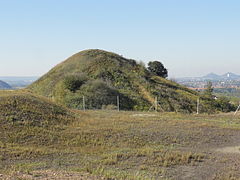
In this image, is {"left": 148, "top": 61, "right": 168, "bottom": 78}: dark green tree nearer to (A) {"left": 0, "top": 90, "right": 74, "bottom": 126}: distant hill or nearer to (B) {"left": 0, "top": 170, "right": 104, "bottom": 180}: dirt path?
(A) {"left": 0, "top": 90, "right": 74, "bottom": 126}: distant hill

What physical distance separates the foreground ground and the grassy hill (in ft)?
44.7

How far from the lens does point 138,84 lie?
119 ft

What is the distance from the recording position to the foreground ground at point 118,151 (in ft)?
26.9

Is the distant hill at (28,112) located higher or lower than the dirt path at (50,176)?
higher

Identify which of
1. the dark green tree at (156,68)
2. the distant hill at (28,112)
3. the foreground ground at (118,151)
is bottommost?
the foreground ground at (118,151)

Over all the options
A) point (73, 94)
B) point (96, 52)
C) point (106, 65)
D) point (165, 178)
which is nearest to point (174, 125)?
point (165, 178)

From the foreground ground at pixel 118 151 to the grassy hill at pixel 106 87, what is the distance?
13.6 metres

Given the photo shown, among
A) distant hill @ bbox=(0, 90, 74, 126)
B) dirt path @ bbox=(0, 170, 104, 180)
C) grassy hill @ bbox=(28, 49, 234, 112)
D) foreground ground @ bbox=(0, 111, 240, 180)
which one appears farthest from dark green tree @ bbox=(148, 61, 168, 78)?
dirt path @ bbox=(0, 170, 104, 180)

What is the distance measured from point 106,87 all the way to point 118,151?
69.1 feet

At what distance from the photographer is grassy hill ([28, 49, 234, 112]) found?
97.1 feet

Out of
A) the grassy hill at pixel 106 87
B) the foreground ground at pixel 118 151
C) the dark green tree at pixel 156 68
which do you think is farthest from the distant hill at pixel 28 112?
the dark green tree at pixel 156 68

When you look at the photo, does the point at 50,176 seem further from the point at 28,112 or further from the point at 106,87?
the point at 106,87

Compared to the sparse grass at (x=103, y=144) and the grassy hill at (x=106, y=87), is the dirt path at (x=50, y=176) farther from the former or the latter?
the grassy hill at (x=106, y=87)

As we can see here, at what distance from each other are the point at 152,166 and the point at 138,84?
89.7 feet
